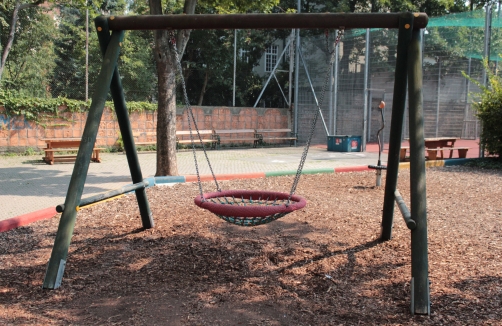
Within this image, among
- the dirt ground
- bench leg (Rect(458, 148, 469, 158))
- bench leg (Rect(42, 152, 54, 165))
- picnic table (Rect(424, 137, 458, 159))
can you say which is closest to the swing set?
the dirt ground

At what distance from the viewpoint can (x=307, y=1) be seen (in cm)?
2619

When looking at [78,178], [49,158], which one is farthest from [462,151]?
[78,178]

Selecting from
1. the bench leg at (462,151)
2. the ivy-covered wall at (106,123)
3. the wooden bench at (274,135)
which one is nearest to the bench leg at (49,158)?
the ivy-covered wall at (106,123)

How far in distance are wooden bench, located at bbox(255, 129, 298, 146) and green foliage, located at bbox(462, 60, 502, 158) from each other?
28.9 feet

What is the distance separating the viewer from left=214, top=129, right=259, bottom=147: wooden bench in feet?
66.0

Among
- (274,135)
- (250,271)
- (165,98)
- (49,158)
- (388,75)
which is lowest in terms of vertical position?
(250,271)

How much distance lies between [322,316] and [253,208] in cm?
96

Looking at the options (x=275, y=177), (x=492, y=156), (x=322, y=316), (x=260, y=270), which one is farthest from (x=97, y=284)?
(x=492, y=156)

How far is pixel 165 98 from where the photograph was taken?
29.8 ft

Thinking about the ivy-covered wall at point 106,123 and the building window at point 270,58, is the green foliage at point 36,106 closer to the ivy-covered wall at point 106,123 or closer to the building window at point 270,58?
the ivy-covered wall at point 106,123

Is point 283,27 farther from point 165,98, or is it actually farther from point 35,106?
point 35,106

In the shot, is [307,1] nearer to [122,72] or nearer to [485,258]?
[122,72]

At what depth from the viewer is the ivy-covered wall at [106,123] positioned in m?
16.2

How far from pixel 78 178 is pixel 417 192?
2602mm
